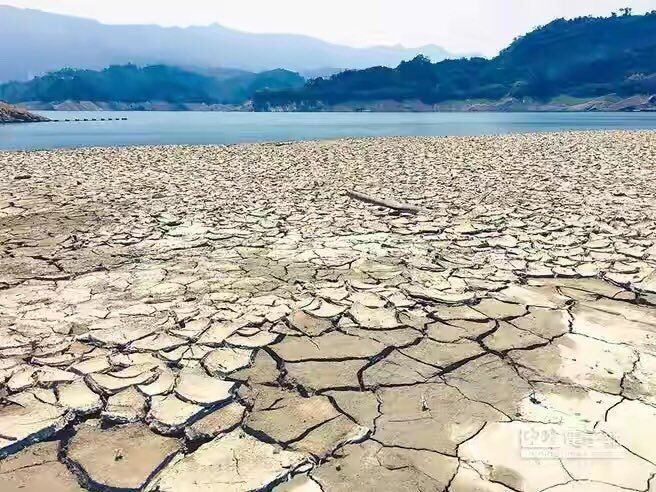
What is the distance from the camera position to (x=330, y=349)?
2.94 m

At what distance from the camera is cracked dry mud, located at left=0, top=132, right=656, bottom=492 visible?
200 centimetres

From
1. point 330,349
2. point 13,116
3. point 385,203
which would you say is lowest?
point 330,349

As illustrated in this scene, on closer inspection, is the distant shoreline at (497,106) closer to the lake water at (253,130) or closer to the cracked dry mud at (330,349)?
the lake water at (253,130)

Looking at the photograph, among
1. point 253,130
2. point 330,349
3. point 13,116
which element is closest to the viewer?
point 330,349

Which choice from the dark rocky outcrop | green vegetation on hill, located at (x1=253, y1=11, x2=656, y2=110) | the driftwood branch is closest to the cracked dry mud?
the driftwood branch

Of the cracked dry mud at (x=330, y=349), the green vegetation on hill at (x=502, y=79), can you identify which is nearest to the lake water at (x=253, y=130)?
the cracked dry mud at (x=330, y=349)

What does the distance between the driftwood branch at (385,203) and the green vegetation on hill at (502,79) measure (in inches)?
4765

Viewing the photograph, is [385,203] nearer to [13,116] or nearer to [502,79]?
[13,116]

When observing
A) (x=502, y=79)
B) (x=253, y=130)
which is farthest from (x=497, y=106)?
(x=253, y=130)

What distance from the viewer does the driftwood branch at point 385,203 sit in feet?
21.3

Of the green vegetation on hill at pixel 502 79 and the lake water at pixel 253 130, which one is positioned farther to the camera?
the green vegetation on hill at pixel 502 79

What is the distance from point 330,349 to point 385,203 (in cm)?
414

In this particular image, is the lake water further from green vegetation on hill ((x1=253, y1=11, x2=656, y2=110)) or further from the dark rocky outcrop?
green vegetation on hill ((x1=253, y1=11, x2=656, y2=110))

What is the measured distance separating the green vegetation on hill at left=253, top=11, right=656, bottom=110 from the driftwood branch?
12102 centimetres
